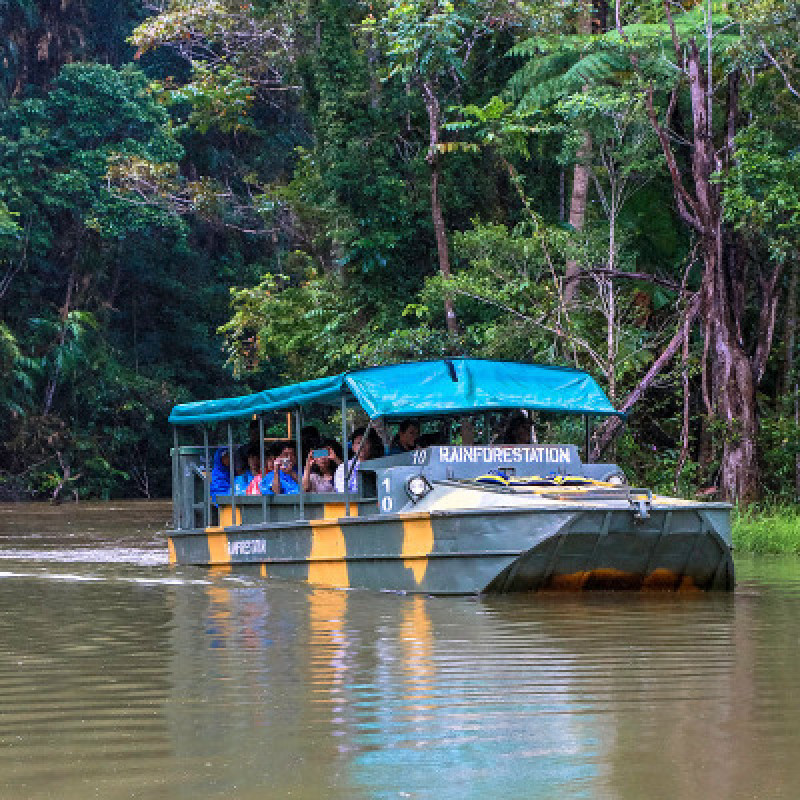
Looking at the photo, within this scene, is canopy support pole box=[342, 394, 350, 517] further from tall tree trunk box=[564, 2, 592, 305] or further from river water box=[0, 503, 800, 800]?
tall tree trunk box=[564, 2, 592, 305]

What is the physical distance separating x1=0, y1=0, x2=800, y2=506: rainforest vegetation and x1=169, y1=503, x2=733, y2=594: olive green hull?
666 centimetres

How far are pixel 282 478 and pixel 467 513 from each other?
3356mm

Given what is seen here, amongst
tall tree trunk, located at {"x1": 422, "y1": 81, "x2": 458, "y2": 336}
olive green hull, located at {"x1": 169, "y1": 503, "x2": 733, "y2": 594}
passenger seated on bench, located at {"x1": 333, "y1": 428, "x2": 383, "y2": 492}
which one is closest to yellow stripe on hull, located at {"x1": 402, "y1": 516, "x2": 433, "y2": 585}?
olive green hull, located at {"x1": 169, "y1": 503, "x2": 733, "y2": 594}

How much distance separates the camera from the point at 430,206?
2364 centimetres

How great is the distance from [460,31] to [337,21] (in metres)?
2.82

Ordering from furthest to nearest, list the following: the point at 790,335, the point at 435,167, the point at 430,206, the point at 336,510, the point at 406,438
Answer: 1. the point at 430,206
2. the point at 435,167
3. the point at 790,335
4. the point at 406,438
5. the point at 336,510

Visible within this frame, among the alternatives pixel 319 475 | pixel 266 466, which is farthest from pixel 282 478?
pixel 266 466

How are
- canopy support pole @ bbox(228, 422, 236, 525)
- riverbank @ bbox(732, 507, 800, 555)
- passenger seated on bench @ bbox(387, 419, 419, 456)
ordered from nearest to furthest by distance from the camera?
passenger seated on bench @ bbox(387, 419, 419, 456) → canopy support pole @ bbox(228, 422, 236, 525) → riverbank @ bbox(732, 507, 800, 555)

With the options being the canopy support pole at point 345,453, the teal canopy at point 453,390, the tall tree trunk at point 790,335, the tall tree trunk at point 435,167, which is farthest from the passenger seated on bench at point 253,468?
the tall tree trunk at point 790,335

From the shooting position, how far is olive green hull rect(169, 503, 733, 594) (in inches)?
401

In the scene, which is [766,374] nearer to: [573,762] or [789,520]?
[789,520]

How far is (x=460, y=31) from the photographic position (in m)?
21.2

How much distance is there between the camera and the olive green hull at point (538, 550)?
10.2 meters

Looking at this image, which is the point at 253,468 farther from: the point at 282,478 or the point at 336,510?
the point at 336,510
